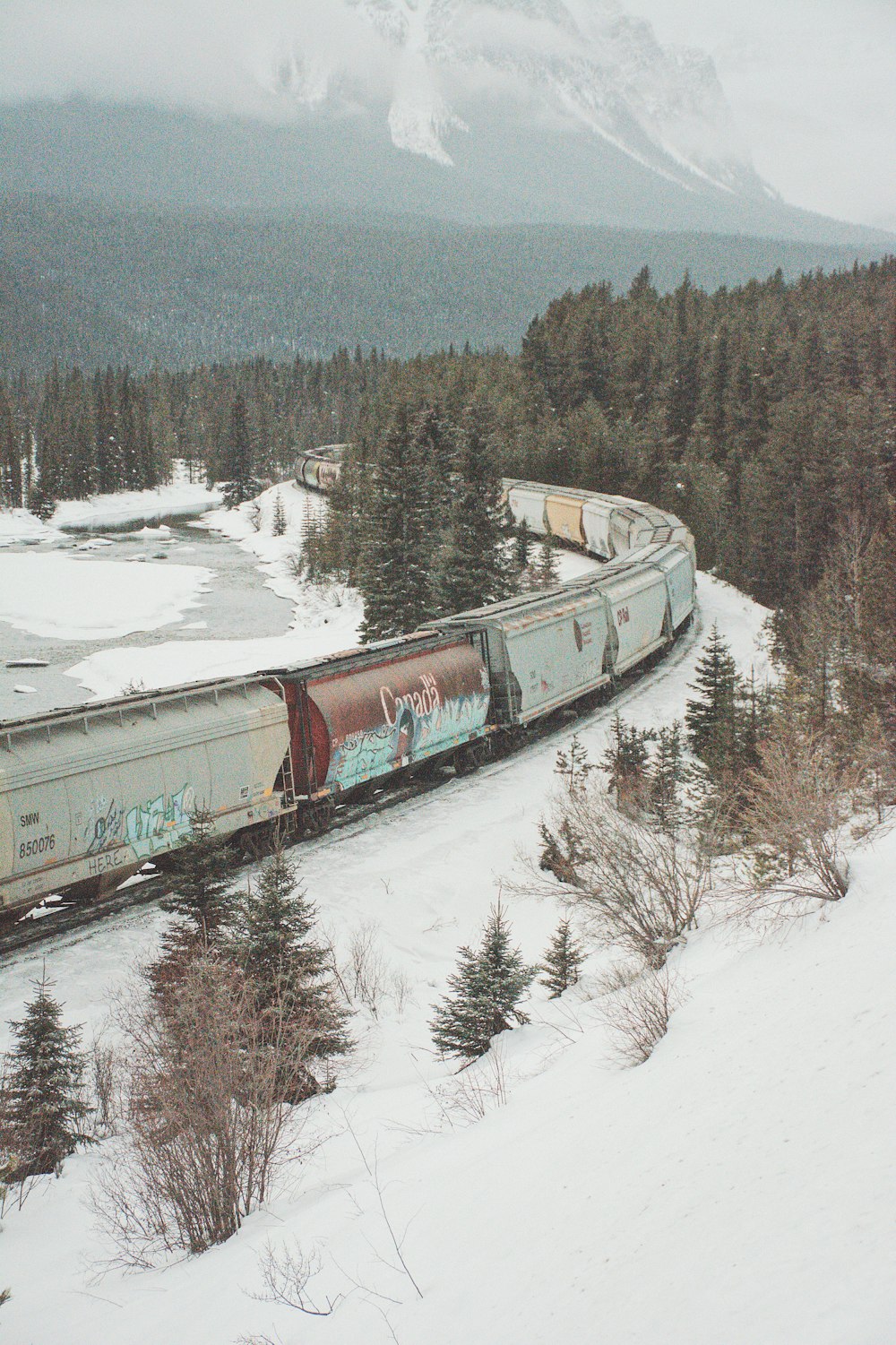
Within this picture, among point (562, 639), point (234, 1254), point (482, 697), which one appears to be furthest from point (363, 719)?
point (234, 1254)

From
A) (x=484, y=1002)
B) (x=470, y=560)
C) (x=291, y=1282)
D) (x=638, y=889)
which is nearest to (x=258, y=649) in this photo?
(x=470, y=560)

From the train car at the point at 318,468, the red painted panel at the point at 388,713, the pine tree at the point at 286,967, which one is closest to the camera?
the pine tree at the point at 286,967

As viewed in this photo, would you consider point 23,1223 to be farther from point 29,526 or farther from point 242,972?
point 29,526

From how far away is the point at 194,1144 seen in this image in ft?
32.6

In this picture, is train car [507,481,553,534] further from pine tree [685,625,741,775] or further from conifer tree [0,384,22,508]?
conifer tree [0,384,22,508]

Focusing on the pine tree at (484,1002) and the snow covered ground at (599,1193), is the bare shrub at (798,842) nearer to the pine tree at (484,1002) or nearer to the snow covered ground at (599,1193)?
the snow covered ground at (599,1193)

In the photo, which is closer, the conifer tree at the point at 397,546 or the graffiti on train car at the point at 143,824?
the graffiti on train car at the point at 143,824

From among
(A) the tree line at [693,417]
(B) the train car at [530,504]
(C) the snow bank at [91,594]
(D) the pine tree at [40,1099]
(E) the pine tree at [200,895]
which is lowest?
(C) the snow bank at [91,594]

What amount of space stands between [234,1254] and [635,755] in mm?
17733

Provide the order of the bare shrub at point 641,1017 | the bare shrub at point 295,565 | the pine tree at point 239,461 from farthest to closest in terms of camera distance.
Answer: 1. the pine tree at point 239,461
2. the bare shrub at point 295,565
3. the bare shrub at point 641,1017

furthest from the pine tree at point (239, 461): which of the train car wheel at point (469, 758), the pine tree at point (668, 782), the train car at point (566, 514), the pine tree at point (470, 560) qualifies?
the pine tree at point (668, 782)

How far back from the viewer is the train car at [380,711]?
71.6ft

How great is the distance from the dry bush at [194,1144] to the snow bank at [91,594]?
45188mm

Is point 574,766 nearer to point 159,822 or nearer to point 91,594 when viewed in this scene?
point 159,822
